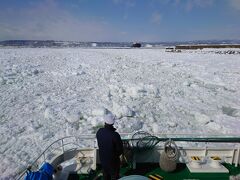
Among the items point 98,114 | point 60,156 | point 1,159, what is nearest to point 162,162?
point 60,156

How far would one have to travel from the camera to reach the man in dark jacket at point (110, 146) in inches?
120

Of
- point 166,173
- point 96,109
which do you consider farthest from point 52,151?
point 96,109

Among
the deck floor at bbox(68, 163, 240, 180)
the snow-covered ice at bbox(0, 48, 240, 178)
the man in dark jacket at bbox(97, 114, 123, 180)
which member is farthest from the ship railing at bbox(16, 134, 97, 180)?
the man in dark jacket at bbox(97, 114, 123, 180)

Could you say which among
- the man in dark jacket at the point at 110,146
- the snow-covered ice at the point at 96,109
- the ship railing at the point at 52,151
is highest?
the man in dark jacket at the point at 110,146

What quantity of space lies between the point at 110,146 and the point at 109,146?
0.04ft

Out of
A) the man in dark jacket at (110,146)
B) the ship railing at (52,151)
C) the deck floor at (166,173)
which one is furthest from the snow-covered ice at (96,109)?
the man in dark jacket at (110,146)

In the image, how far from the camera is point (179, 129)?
7.89 m

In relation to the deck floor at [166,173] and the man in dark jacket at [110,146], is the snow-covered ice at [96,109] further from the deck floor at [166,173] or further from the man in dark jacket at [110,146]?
the man in dark jacket at [110,146]

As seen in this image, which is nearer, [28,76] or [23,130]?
[23,130]

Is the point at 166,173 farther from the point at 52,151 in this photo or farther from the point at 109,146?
the point at 52,151

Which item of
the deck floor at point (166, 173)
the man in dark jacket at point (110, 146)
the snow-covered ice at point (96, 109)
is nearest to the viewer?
the man in dark jacket at point (110, 146)

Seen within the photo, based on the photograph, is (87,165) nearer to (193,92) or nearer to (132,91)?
(132,91)

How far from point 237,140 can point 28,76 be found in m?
14.9

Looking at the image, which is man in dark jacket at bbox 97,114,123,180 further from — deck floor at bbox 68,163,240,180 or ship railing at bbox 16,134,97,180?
ship railing at bbox 16,134,97,180
